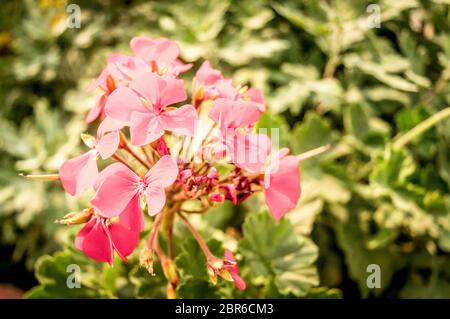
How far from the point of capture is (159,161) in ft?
2.12

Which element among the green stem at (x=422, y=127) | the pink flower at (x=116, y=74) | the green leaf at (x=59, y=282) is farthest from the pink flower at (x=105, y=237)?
the green stem at (x=422, y=127)

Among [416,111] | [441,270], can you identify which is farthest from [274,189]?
[441,270]

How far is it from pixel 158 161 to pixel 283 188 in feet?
0.73

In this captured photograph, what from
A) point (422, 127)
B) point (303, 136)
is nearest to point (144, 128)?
point (303, 136)

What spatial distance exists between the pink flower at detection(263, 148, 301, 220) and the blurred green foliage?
7.4 inches

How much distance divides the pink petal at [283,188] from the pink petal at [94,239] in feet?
0.85

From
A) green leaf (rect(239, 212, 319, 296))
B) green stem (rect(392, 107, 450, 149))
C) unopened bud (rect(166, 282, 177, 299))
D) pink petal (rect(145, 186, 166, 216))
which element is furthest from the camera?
green stem (rect(392, 107, 450, 149))

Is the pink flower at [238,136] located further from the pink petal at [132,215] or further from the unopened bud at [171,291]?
the unopened bud at [171,291]

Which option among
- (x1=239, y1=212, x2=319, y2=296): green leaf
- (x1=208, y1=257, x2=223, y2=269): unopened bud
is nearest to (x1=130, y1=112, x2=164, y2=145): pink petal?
(x1=208, y1=257, x2=223, y2=269): unopened bud

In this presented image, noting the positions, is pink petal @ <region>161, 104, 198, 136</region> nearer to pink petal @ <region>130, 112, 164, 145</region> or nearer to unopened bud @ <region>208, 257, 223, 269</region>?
pink petal @ <region>130, 112, 164, 145</region>

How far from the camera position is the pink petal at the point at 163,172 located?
2.08 feet

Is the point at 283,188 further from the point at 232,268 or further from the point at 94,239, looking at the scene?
the point at 94,239

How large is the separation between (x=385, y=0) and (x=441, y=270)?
0.76 meters

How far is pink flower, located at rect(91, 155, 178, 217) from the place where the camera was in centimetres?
63
